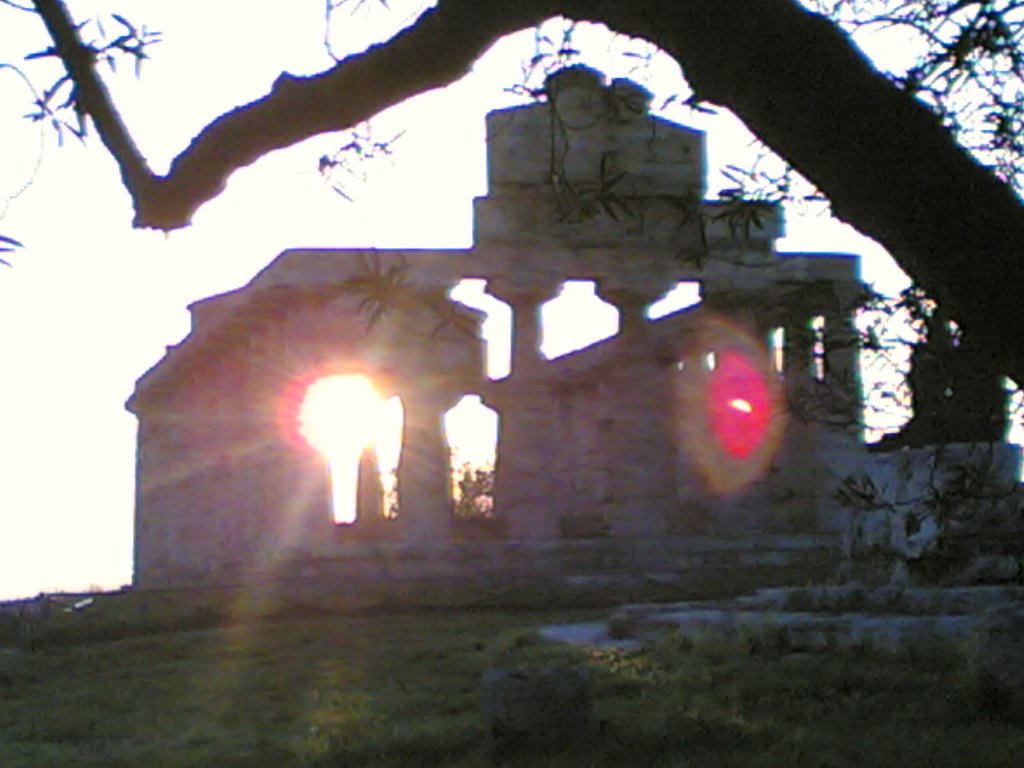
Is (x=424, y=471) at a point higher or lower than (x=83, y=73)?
higher

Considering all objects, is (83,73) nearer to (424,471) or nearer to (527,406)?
(424,471)

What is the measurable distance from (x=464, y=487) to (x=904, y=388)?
37.9m

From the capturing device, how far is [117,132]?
5.45m

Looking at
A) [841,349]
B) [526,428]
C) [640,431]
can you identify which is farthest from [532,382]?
[841,349]

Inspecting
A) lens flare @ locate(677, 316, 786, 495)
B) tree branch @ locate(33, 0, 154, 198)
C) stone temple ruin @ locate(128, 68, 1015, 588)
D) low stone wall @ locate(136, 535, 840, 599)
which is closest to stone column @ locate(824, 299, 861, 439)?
tree branch @ locate(33, 0, 154, 198)

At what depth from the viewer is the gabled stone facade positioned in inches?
1176

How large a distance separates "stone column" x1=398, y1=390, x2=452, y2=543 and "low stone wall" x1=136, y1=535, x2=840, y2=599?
1.49 m

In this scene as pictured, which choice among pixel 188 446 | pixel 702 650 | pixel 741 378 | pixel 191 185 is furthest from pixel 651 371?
pixel 191 185

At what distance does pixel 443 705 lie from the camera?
12.6 m

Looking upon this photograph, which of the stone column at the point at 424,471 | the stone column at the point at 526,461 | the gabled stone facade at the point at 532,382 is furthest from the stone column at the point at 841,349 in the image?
the stone column at the point at 424,471

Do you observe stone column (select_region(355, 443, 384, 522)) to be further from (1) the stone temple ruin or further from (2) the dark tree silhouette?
(2) the dark tree silhouette

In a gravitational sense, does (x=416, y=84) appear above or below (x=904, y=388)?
above

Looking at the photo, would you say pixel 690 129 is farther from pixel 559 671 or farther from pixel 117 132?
pixel 117 132

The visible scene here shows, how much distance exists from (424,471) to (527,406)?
2.15m
